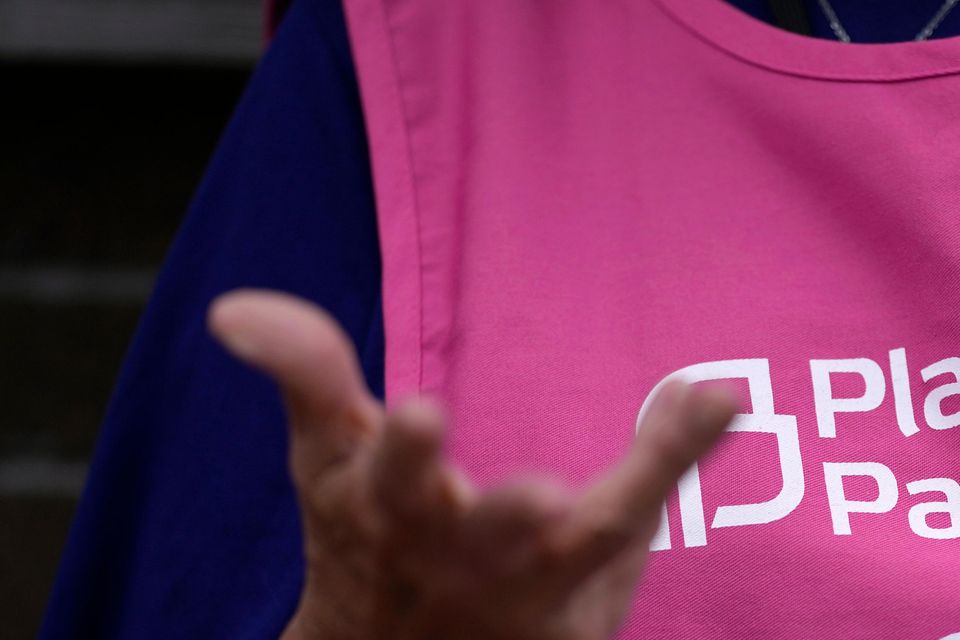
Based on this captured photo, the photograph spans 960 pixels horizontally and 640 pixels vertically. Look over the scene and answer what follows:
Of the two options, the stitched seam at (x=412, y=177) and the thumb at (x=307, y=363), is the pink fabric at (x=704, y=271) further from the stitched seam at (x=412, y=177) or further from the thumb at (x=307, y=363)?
the thumb at (x=307, y=363)

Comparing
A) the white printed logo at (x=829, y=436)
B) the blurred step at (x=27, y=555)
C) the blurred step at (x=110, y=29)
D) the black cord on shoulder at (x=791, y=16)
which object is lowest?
the blurred step at (x=27, y=555)

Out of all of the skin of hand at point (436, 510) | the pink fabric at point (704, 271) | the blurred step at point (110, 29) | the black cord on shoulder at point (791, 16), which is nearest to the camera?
the skin of hand at point (436, 510)

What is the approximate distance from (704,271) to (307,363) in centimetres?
32

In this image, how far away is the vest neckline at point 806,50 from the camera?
1.98ft

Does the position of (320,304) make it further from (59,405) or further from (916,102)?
(59,405)

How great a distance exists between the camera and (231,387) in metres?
0.61

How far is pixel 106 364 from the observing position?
1.29 m

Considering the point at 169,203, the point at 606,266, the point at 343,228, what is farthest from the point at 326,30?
the point at 169,203

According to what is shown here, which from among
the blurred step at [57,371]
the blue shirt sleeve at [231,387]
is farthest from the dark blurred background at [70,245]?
the blue shirt sleeve at [231,387]

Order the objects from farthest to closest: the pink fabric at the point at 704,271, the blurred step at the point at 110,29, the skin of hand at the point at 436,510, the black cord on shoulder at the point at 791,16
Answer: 1. the blurred step at the point at 110,29
2. the black cord on shoulder at the point at 791,16
3. the pink fabric at the point at 704,271
4. the skin of hand at the point at 436,510

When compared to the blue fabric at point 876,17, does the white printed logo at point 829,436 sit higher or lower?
lower

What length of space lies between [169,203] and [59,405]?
26 cm

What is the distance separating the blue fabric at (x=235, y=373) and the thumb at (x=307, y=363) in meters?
0.25

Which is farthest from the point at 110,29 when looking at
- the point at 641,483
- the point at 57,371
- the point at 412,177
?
the point at 641,483
